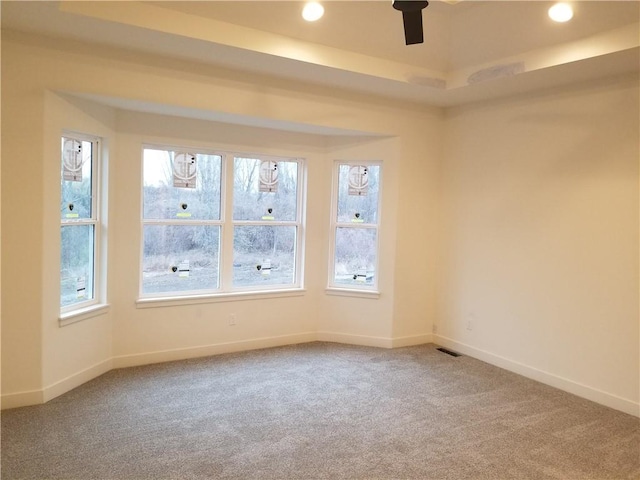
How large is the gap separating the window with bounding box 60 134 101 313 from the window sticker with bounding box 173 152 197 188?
701 mm

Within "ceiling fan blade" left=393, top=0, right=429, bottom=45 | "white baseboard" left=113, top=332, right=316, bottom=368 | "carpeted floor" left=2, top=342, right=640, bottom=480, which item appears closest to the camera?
"ceiling fan blade" left=393, top=0, right=429, bottom=45

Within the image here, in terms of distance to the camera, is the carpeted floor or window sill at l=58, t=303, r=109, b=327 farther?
window sill at l=58, t=303, r=109, b=327

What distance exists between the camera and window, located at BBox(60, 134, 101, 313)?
3674 mm

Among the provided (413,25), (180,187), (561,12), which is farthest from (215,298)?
(561,12)

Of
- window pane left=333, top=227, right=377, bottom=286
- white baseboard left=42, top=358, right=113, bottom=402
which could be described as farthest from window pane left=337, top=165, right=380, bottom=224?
white baseboard left=42, top=358, right=113, bottom=402

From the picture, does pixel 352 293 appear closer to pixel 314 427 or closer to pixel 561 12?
pixel 314 427

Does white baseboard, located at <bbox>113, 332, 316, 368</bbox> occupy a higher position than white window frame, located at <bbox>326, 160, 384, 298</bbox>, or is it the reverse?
white window frame, located at <bbox>326, 160, 384, 298</bbox>

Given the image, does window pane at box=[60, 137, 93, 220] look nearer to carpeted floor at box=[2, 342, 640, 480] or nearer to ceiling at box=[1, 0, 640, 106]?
ceiling at box=[1, 0, 640, 106]

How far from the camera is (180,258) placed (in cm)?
455

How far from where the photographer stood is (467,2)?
11.6 feet

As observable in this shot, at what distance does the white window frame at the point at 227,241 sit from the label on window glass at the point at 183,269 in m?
0.17

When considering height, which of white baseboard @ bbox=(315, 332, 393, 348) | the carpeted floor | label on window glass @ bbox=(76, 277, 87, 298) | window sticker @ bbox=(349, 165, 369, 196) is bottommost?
the carpeted floor

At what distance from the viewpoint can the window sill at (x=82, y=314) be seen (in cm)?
359

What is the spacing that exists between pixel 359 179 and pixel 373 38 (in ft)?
5.33
